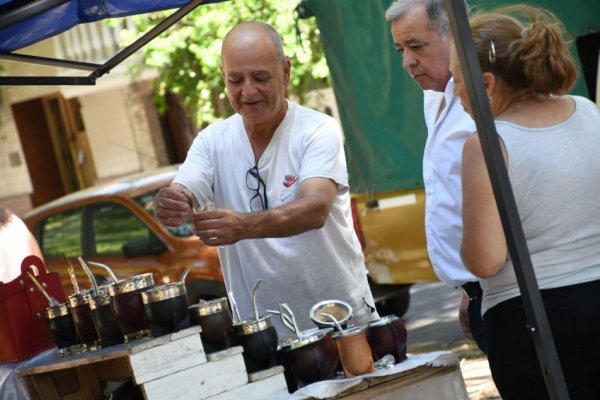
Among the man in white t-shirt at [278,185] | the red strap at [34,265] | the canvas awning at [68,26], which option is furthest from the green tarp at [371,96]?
the red strap at [34,265]

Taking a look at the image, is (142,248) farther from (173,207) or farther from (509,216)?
(509,216)

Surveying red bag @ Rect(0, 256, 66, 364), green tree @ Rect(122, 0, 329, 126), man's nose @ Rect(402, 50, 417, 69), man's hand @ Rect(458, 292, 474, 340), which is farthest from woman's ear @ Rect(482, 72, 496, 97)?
green tree @ Rect(122, 0, 329, 126)

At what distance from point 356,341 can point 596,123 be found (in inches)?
34.8

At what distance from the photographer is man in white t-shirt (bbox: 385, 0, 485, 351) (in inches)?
140

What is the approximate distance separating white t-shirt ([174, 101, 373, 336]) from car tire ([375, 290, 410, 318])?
18.4ft

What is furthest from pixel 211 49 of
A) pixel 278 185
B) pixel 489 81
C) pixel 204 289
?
pixel 489 81

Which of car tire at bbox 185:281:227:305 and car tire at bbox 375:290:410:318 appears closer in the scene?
car tire at bbox 185:281:227:305

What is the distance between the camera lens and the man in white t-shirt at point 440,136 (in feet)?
11.6

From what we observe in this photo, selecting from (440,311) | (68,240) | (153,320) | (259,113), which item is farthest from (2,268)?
(440,311)

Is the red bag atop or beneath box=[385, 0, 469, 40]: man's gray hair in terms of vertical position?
beneath

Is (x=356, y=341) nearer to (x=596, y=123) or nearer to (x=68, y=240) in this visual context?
(x=596, y=123)

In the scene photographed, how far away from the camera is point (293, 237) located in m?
4.13

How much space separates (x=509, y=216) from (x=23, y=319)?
2201mm

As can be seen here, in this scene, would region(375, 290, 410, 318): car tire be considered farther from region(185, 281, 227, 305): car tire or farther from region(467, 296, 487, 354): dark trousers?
region(467, 296, 487, 354): dark trousers
